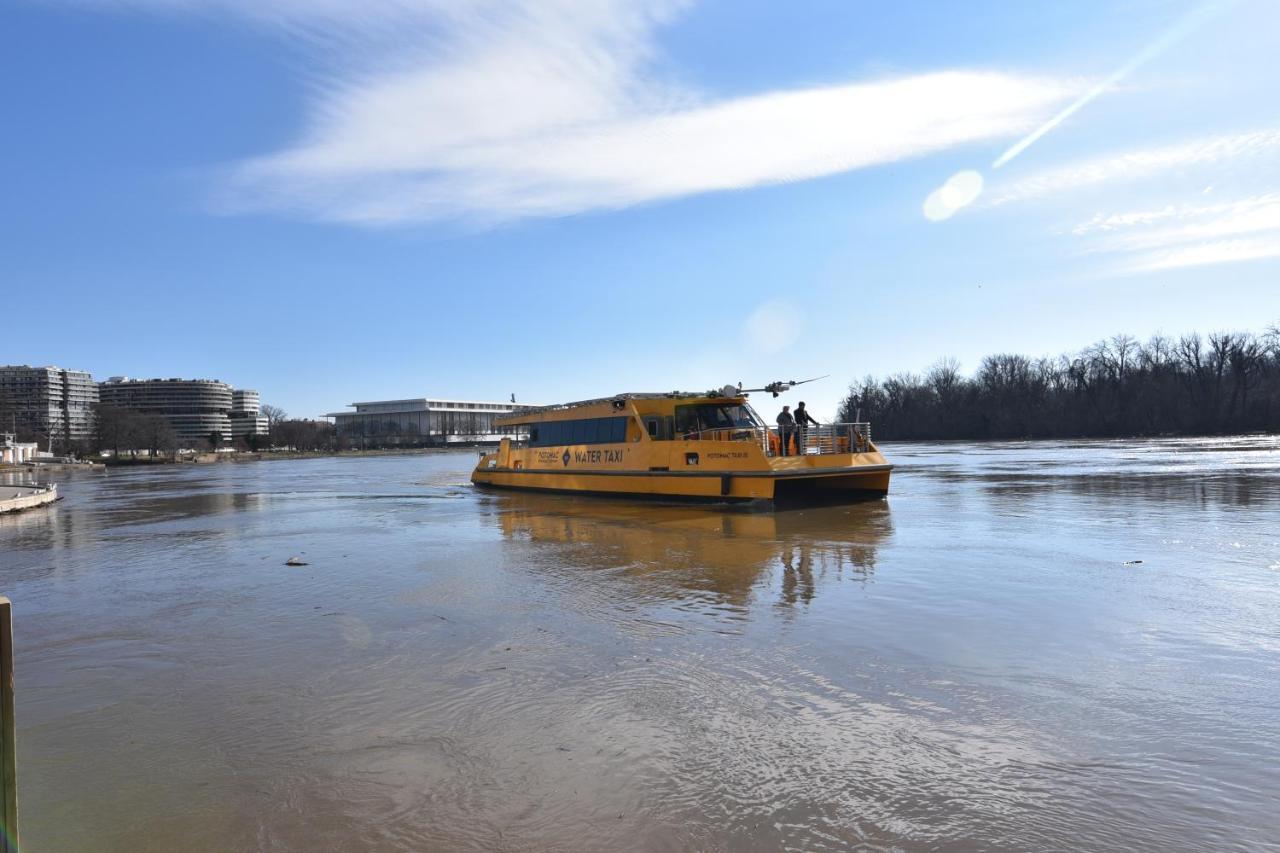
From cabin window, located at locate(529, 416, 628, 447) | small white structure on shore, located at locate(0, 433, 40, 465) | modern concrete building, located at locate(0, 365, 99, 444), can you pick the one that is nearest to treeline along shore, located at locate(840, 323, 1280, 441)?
cabin window, located at locate(529, 416, 628, 447)

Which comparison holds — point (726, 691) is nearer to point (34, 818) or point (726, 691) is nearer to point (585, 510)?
point (34, 818)

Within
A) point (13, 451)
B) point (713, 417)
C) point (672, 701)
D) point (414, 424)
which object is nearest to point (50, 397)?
Answer: point (414, 424)

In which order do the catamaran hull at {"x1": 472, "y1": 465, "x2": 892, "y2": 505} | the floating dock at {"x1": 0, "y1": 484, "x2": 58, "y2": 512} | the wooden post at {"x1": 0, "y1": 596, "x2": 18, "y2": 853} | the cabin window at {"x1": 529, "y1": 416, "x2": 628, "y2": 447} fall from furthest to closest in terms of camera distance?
the floating dock at {"x1": 0, "y1": 484, "x2": 58, "y2": 512} → the cabin window at {"x1": 529, "y1": 416, "x2": 628, "y2": 447} → the catamaran hull at {"x1": 472, "y1": 465, "x2": 892, "y2": 505} → the wooden post at {"x1": 0, "y1": 596, "x2": 18, "y2": 853}

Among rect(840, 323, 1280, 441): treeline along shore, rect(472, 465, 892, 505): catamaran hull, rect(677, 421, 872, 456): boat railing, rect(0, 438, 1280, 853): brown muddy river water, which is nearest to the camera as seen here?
rect(0, 438, 1280, 853): brown muddy river water

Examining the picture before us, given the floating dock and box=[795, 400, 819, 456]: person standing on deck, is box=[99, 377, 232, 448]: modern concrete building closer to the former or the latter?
the floating dock

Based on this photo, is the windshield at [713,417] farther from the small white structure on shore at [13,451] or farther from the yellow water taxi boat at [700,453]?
the small white structure on shore at [13,451]

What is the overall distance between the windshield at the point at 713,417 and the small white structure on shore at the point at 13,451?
284 feet

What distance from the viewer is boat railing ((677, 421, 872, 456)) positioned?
18.8 m

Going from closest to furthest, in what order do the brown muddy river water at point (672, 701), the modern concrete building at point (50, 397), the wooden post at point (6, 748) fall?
the wooden post at point (6, 748)
the brown muddy river water at point (672, 701)
the modern concrete building at point (50, 397)

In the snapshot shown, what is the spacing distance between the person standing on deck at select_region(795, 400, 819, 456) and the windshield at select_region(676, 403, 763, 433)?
126 cm

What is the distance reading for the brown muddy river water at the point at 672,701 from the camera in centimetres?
345

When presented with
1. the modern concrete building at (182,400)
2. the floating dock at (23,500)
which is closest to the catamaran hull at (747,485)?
the floating dock at (23,500)

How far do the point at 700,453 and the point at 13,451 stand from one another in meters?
92.1

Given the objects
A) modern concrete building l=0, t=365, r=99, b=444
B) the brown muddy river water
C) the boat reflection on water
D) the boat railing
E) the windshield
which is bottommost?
the boat reflection on water
